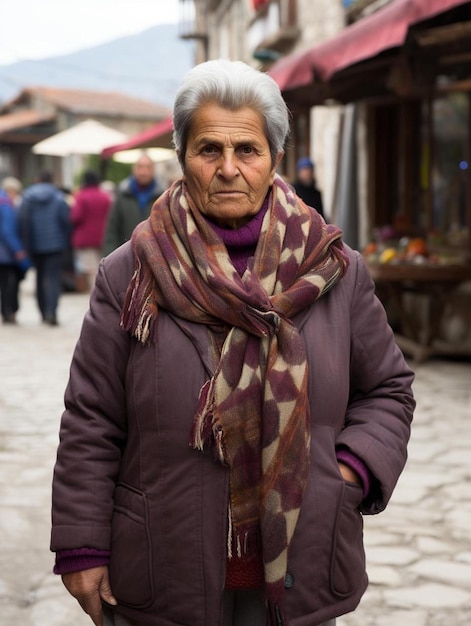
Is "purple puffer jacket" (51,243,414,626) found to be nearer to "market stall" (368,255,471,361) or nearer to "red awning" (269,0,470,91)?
"red awning" (269,0,470,91)

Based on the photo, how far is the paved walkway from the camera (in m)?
3.71

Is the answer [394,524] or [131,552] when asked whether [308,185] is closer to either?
[394,524]

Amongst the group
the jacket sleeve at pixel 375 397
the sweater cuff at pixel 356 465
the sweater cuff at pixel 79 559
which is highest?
the jacket sleeve at pixel 375 397

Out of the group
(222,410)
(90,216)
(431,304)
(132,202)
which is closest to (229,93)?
(222,410)

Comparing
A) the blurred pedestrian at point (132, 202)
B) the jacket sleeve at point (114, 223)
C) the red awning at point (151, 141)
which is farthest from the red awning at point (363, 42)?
the red awning at point (151, 141)

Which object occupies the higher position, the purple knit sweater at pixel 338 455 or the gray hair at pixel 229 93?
the gray hair at pixel 229 93

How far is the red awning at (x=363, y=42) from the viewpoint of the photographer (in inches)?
265

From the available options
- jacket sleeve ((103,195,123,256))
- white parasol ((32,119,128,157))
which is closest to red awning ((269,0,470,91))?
jacket sleeve ((103,195,123,256))

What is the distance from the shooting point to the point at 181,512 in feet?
6.72

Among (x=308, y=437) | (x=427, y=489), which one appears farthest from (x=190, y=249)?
(x=427, y=489)

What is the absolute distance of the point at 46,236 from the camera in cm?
1228

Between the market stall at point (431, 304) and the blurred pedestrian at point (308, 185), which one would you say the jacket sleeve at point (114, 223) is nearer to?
the market stall at point (431, 304)

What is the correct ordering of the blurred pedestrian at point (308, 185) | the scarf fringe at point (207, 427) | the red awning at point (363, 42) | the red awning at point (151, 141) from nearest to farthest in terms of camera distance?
the scarf fringe at point (207, 427)
the red awning at point (363, 42)
the blurred pedestrian at point (308, 185)
the red awning at point (151, 141)

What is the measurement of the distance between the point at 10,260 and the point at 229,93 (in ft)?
34.9
